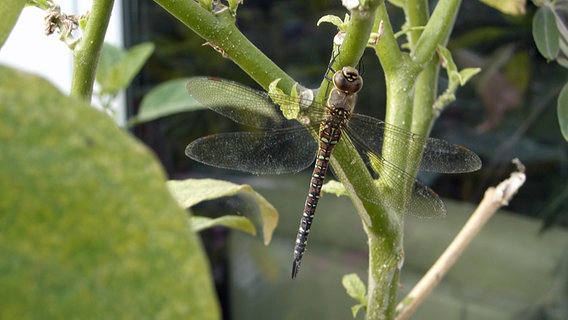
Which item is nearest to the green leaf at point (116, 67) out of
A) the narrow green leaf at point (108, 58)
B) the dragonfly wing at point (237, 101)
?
→ the narrow green leaf at point (108, 58)

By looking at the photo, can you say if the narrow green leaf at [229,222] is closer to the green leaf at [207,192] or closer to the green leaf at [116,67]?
the green leaf at [207,192]

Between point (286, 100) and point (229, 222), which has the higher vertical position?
point (286, 100)

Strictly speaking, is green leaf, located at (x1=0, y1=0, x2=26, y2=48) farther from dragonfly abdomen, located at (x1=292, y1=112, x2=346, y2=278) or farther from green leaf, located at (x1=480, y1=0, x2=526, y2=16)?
green leaf, located at (x1=480, y1=0, x2=526, y2=16)

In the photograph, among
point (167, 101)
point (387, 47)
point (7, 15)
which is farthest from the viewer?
point (167, 101)

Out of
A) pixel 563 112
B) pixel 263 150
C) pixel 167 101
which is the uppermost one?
pixel 563 112

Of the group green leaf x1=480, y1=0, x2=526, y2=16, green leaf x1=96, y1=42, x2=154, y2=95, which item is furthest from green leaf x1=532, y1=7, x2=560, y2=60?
green leaf x1=96, y1=42, x2=154, y2=95

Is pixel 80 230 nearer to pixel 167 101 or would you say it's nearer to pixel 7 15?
pixel 7 15

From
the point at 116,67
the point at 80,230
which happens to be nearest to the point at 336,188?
the point at 80,230
